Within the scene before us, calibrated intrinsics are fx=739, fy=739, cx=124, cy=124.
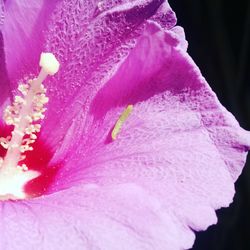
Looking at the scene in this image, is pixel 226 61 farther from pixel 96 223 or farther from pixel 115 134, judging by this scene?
pixel 96 223

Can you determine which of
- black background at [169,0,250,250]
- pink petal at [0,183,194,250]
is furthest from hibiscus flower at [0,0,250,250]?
black background at [169,0,250,250]

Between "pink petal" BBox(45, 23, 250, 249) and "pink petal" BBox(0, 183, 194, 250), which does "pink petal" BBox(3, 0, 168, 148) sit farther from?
"pink petal" BBox(0, 183, 194, 250)

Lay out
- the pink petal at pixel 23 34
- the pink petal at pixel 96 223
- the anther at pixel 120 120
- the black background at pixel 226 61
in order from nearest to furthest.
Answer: the pink petal at pixel 96 223, the anther at pixel 120 120, the pink petal at pixel 23 34, the black background at pixel 226 61

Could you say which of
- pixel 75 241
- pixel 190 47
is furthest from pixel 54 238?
pixel 190 47

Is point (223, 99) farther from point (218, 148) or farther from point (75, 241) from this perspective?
point (75, 241)

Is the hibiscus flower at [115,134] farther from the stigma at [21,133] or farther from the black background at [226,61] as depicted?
the black background at [226,61]

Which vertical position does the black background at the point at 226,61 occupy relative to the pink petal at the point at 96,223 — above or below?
below

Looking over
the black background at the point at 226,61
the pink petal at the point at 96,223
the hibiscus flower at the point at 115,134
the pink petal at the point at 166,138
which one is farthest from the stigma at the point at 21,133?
the black background at the point at 226,61
